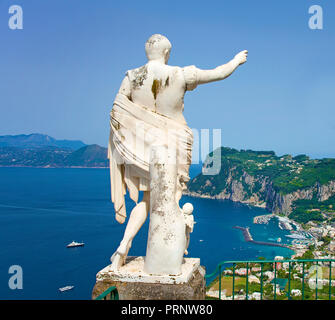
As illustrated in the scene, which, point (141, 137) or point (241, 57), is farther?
point (241, 57)

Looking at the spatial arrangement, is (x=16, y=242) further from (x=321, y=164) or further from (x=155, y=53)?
(x=321, y=164)

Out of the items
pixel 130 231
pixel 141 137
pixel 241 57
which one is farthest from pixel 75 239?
pixel 241 57

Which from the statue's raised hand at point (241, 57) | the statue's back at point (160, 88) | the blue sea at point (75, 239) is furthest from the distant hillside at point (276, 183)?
the statue's back at point (160, 88)

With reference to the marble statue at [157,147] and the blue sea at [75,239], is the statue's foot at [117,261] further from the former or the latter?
the blue sea at [75,239]

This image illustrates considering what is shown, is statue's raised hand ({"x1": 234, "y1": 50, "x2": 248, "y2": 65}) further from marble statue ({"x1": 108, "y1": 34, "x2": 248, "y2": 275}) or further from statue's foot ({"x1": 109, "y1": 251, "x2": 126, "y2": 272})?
statue's foot ({"x1": 109, "y1": 251, "x2": 126, "y2": 272})

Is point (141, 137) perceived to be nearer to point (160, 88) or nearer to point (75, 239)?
point (160, 88)

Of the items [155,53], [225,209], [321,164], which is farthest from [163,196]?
[321,164]
